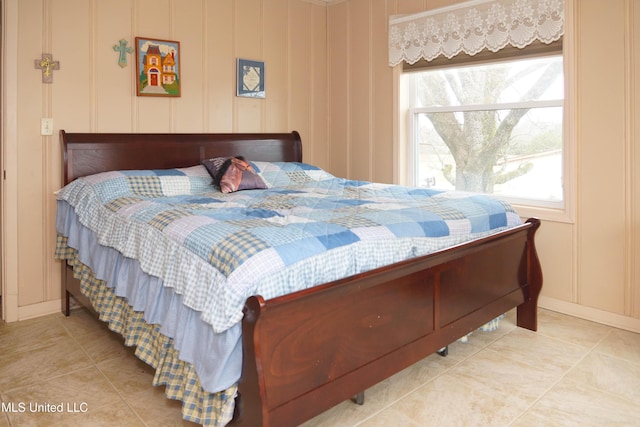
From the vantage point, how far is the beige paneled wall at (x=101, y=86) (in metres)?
Result: 2.95

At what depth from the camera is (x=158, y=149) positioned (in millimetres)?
3389

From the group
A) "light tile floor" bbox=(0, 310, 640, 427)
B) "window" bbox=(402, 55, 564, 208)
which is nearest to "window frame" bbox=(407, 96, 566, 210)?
"window" bbox=(402, 55, 564, 208)

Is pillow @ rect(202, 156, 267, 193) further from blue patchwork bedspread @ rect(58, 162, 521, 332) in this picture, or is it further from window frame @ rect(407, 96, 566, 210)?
window frame @ rect(407, 96, 566, 210)

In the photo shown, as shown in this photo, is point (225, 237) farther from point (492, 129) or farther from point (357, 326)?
point (492, 129)

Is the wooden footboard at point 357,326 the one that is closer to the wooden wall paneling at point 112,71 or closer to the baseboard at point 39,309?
the baseboard at point 39,309

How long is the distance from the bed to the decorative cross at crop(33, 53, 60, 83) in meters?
0.37

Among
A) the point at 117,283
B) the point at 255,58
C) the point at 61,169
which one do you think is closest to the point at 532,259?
the point at 117,283

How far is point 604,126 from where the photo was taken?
9.35 ft

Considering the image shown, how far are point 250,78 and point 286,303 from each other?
2.77 m

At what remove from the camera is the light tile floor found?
196cm

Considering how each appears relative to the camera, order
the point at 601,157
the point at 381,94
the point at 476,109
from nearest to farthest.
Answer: the point at 601,157 < the point at 476,109 < the point at 381,94

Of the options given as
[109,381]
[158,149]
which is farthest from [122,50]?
[109,381]

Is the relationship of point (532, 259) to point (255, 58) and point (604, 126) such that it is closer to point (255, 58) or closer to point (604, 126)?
point (604, 126)

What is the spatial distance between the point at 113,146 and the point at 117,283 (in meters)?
1.23
